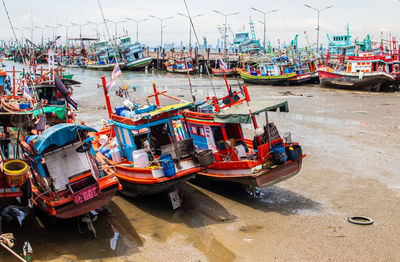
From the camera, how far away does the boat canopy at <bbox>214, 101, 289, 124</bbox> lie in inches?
372

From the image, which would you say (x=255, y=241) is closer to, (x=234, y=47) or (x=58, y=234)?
(x=58, y=234)

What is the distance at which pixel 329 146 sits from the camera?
14742 mm

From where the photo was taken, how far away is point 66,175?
Result: 866cm

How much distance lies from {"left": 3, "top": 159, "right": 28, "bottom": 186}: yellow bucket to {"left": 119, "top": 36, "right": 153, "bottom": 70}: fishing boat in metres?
53.7

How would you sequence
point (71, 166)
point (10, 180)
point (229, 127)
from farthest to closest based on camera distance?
point (229, 127), point (71, 166), point (10, 180)

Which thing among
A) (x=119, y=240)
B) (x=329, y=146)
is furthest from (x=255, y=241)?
(x=329, y=146)

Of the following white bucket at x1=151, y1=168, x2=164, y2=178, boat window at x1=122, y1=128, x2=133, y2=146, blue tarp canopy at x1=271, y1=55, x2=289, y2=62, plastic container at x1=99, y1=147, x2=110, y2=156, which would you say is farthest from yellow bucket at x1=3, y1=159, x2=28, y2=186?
blue tarp canopy at x1=271, y1=55, x2=289, y2=62

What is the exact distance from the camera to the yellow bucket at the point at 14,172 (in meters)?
7.44

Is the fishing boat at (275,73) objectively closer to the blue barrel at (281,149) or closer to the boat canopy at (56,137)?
the blue barrel at (281,149)

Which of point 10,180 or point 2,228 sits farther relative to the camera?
point 2,228

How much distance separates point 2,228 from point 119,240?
2679 millimetres

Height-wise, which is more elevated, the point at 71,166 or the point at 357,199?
the point at 71,166

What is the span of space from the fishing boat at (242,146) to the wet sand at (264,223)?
755mm

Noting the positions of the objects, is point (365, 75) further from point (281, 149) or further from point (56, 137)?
point (56, 137)
